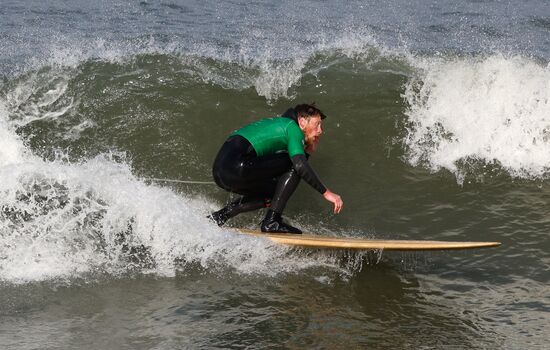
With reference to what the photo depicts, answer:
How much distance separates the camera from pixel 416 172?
871cm

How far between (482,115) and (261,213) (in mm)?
3200

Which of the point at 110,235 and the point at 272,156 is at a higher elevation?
the point at 272,156

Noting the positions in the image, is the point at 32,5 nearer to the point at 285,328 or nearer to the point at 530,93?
the point at 530,93

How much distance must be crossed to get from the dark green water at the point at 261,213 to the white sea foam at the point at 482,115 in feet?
0.07

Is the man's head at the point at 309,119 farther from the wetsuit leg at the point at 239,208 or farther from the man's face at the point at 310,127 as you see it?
the wetsuit leg at the point at 239,208

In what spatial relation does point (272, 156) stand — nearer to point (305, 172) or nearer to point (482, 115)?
point (305, 172)

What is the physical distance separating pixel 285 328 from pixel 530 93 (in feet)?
18.3

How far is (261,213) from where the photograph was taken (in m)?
7.86

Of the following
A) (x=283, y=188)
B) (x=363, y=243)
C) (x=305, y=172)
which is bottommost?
(x=363, y=243)

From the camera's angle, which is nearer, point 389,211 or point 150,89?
point 389,211

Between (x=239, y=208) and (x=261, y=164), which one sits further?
(x=239, y=208)

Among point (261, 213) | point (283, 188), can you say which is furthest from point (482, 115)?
point (283, 188)

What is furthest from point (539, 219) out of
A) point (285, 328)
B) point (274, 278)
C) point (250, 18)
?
point (250, 18)

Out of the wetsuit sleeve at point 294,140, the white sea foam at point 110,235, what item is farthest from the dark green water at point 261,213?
the wetsuit sleeve at point 294,140
